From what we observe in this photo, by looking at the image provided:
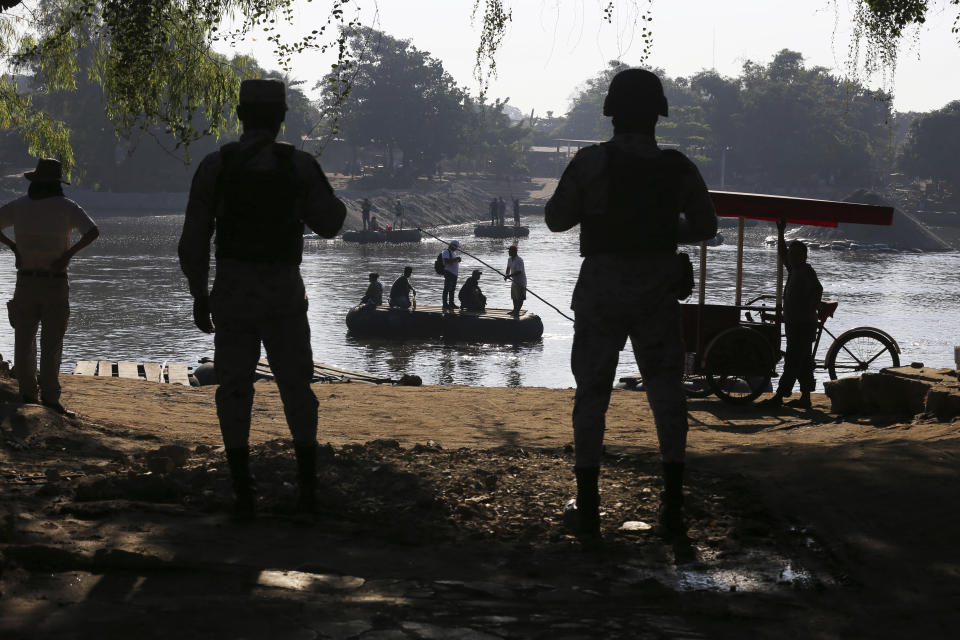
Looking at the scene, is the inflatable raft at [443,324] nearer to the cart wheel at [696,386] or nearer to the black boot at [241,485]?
the cart wheel at [696,386]

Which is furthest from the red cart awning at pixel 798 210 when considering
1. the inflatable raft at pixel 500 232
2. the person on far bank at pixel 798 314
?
the inflatable raft at pixel 500 232

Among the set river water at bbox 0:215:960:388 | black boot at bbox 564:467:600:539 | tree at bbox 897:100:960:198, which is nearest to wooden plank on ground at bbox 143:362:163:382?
river water at bbox 0:215:960:388

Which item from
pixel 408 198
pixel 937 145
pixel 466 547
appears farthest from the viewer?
pixel 937 145

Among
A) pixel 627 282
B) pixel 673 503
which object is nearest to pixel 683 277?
pixel 627 282

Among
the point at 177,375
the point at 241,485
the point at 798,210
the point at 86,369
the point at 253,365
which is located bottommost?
the point at 177,375

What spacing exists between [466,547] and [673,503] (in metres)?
0.87

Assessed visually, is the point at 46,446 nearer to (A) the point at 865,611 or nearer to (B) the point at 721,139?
(A) the point at 865,611

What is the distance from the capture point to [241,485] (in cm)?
424

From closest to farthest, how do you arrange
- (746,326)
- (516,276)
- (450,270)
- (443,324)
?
(746,326), (516,276), (443,324), (450,270)

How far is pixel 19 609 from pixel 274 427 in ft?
19.5

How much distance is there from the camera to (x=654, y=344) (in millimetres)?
4211

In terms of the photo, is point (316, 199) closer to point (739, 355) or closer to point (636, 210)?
point (636, 210)

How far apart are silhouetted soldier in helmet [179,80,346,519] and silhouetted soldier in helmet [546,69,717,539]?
1.05 m

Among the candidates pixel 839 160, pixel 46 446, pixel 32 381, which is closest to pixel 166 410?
pixel 32 381
